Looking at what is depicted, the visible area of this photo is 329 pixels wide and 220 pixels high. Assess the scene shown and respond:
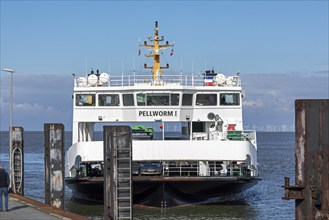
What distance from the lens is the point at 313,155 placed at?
14781 millimetres

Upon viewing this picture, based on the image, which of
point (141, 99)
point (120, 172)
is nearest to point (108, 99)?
point (141, 99)

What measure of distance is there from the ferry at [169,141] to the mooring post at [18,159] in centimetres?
301

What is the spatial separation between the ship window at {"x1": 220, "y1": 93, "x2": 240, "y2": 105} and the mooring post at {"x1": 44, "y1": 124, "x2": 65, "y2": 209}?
10.4 m

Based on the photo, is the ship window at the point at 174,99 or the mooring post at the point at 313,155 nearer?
the mooring post at the point at 313,155

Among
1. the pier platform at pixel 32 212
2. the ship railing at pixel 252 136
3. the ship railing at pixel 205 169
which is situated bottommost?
the pier platform at pixel 32 212

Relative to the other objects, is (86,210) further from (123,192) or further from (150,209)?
(123,192)

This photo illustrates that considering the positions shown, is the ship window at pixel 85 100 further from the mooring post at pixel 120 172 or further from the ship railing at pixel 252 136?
the mooring post at pixel 120 172

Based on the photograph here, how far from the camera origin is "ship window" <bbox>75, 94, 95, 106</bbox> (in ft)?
107

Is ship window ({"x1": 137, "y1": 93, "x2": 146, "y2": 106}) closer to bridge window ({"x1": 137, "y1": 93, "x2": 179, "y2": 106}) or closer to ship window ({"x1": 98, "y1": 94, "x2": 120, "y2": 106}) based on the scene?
bridge window ({"x1": 137, "y1": 93, "x2": 179, "y2": 106})

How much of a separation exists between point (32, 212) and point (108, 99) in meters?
13.5

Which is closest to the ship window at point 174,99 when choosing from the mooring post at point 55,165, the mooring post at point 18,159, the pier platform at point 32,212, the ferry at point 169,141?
the ferry at point 169,141

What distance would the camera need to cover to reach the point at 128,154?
717 inches

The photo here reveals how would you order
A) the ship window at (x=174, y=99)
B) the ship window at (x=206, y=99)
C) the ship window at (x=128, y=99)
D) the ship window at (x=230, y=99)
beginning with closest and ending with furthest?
the ship window at (x=174, y=99)
the ship window at (x=128, y=99)
the ship window at (x=206, y=99)
the ship window at (x=230, y=99)

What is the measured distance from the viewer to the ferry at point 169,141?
94.4 feet
